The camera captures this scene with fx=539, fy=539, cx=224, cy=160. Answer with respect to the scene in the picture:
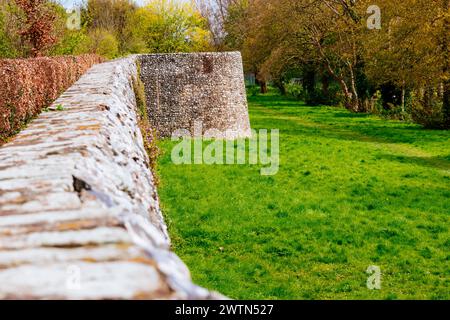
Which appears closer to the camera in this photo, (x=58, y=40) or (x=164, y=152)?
(x=164, y=152)

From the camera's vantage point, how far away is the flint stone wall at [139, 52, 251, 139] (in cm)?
2120

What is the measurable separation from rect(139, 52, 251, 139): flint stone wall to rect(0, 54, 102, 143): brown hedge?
396 inches

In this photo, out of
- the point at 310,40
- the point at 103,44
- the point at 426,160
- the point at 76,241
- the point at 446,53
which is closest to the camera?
the point at 76,241

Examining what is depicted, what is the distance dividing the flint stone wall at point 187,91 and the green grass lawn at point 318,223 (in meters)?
1.89

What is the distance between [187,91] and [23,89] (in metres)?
13.0

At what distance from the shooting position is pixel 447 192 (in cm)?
1350

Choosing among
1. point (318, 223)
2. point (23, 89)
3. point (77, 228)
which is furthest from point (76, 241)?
point (318, 223)

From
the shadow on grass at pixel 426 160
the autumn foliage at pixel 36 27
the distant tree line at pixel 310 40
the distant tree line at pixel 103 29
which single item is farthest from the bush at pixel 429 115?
the autumn foliage at pixel 36 27

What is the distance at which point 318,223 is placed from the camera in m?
11.0

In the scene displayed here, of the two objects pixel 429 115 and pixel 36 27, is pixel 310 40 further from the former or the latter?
pixel 36 27

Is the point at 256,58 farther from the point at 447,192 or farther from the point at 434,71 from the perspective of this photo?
the point at 447,192

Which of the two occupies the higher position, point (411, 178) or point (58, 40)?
point (58, 40)

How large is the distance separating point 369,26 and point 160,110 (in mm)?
14131
